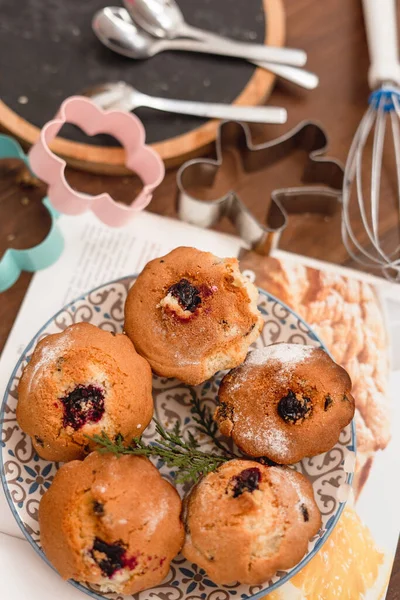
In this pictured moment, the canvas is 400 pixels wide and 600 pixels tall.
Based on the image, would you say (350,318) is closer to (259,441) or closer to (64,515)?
(259,441)

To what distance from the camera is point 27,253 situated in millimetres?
1000

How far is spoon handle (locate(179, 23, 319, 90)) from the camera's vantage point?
1.15 meters

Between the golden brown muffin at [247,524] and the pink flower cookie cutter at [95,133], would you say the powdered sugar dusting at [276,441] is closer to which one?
the golden brown muffin at [247,524]

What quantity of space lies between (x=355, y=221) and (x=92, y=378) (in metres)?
0.57

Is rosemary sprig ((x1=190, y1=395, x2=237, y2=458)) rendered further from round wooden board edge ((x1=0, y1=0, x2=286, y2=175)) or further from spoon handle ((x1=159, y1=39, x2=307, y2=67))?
spoon handle ((x1=159, y1=39, x2=307, y2=67))

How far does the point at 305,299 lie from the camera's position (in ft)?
3.43

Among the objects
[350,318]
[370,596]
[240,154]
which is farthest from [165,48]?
[370,596]

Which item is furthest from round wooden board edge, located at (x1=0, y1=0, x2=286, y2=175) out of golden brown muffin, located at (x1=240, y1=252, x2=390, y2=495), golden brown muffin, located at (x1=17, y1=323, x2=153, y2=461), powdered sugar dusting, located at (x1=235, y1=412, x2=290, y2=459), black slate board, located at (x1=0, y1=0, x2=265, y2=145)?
powdered sugar dusting, located at (x1=235, y1=412, x2=290, y2=459)

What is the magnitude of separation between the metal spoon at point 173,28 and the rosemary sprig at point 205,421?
0.63 metres

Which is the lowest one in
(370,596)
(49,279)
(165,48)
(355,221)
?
(370,596)

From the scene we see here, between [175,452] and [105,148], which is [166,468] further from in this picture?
[105,148]

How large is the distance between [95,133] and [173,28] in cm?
25

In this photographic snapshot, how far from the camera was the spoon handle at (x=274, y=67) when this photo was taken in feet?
3.77

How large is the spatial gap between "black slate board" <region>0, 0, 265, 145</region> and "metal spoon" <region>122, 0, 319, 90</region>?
0.03 metres
